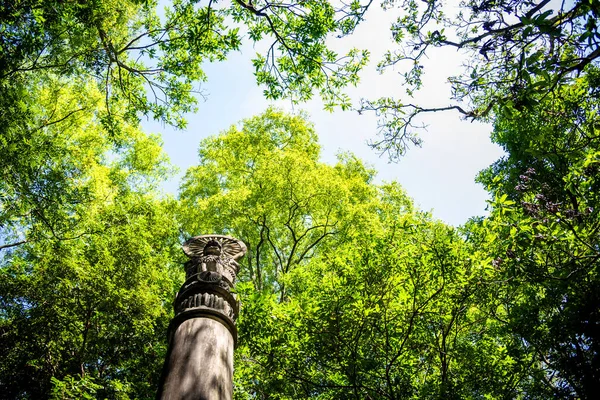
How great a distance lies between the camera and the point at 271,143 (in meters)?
15.6

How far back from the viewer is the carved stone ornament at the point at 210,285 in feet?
14.5

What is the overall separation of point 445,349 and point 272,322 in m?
2.55

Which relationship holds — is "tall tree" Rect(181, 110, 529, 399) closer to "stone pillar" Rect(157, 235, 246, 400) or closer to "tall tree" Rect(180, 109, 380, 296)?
"stone pillar" Rect(157, 235, 246, 400)

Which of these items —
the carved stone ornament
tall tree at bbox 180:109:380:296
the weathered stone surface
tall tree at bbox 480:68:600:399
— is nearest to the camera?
the weathered stone surface

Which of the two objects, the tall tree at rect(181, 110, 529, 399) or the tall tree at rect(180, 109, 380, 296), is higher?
the tall tree at rect(180, 109, 380, 296)

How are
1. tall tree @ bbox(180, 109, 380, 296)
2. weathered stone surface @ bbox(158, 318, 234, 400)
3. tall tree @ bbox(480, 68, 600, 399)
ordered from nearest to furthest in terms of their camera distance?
1. weathered stone surface @ bbox(158, 318, 234, 400)
2. tall tree @ bbox(480, 68, 600, 399)
3. tall tree @ bbox(180, 109, 380, 296)

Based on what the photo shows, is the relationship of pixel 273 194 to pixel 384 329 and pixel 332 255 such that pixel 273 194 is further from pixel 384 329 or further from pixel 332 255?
pixel 384 329

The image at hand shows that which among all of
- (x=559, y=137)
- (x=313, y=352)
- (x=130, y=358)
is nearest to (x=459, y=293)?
(x=313, y=352)

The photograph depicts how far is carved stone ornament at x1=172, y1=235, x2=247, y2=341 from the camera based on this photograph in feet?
14.5

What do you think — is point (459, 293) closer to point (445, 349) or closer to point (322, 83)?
point (445, 349)

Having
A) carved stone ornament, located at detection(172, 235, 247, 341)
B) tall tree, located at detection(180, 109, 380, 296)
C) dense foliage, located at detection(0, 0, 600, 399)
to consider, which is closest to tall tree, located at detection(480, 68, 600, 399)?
dense foliage, located at detection(0, 0, 600, 399)

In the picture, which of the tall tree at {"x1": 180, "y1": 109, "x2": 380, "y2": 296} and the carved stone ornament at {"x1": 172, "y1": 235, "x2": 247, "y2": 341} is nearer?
the carved stone ornament at {"x1": 172, "y1": 235, "x2": 247, "y2": 341}

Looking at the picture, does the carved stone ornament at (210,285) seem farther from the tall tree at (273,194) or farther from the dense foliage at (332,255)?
the tall tree at (273,194)

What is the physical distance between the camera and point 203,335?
13.6 feet
